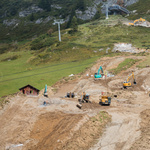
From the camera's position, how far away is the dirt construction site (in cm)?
2170

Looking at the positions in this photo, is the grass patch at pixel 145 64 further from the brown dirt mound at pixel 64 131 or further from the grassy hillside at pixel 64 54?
the brown dirt mound at pixel 64 131

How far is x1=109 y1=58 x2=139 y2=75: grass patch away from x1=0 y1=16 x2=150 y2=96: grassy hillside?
8.91 metres

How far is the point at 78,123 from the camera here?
25.4m

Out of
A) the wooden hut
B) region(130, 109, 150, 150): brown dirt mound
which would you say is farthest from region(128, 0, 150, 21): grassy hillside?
region(130, 109, 150, 150): brown dirt mound

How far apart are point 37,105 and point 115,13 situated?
98475mm

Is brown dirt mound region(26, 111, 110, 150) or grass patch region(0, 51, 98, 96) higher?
brown dirt mound region(26, 111, 110, 150)

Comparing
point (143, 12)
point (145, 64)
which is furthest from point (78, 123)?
point (143, 12)

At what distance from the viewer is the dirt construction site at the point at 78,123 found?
2170cm

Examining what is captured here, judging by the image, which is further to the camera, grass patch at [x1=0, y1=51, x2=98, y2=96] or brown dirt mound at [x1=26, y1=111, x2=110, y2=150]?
grass patch at [x1=0, y1=51, x2=98, y2=96]

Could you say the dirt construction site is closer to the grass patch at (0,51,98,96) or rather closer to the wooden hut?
the wooden hut

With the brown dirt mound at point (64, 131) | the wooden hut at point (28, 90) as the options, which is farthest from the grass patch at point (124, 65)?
the brown dirt mound at point (64, 131)

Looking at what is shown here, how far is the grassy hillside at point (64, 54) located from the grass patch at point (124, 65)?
29.2 feet

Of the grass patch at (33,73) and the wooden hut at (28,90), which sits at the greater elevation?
the wooden hut at (28,90)

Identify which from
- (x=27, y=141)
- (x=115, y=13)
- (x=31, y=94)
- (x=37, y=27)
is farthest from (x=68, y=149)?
(x=37, y=27)
